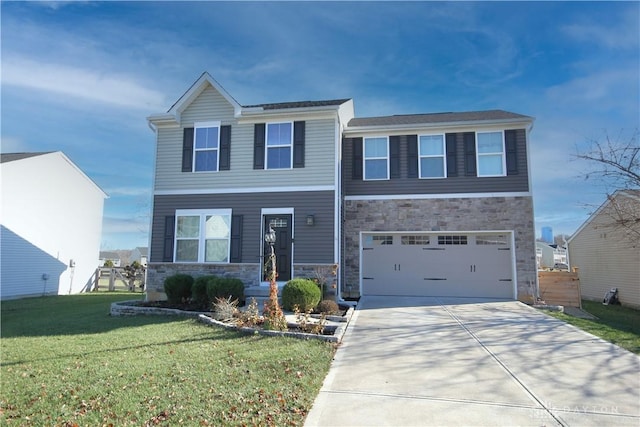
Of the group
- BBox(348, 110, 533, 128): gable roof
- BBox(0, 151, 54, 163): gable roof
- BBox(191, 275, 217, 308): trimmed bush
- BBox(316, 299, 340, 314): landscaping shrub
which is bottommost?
BBox(316, 299, 340, 314): landscaping shrub

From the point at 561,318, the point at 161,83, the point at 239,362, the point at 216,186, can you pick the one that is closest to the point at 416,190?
the point at 561,318

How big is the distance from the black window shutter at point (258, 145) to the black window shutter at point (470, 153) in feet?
22.5

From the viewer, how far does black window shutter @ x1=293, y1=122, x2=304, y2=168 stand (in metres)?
12.2

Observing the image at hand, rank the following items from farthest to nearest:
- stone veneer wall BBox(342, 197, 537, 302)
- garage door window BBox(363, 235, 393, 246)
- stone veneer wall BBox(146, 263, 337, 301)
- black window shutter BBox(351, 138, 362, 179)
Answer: black window shutter BBox(351, 138, 362, 179) → garage door window BBox(363, 235, 393, 246) → stone veneer wall BBox(342, 197, 537, 302) → stone veneer wall BBox(146, 263, 337, 301)

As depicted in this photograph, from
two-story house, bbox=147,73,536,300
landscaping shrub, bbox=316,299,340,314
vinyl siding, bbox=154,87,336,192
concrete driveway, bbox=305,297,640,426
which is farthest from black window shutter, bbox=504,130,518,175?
landscaping shrub, bbox=316,299,340,314

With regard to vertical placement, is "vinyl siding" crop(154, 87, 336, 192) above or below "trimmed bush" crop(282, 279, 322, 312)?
above

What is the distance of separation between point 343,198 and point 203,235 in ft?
16.1

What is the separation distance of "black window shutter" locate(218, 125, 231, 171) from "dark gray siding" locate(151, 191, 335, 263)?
1.00 meters

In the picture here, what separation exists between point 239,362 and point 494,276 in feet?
33.1

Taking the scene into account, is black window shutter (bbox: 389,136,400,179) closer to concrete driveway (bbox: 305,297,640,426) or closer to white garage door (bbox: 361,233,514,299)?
white garage door (bbox: 361,233,514,299)

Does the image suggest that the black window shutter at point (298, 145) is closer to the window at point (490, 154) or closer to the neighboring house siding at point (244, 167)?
the neighboring house siding at point (244, 167)

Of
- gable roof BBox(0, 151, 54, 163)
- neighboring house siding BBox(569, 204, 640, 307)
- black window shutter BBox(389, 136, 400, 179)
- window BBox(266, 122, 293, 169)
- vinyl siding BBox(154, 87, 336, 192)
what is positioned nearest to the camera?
vinyl siding BBox(154, 87, 336, 192)

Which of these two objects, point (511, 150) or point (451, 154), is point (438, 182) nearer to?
point (451, 154)

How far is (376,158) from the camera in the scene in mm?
13703
